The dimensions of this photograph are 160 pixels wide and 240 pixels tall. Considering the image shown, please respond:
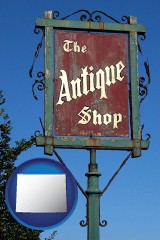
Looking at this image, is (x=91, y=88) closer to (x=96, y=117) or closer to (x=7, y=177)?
(x=96, y=117)

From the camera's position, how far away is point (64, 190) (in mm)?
3967

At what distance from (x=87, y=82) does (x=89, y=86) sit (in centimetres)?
5

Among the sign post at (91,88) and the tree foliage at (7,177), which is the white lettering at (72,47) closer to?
the sign post at (91,88)

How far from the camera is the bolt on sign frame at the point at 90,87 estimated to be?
5500mm

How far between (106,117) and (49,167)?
→ 5.79ft

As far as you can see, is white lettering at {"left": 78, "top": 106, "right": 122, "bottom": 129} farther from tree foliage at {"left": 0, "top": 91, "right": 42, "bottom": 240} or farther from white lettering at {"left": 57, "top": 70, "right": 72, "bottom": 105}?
tree foliage at {"left": 0, "top": 91, "right": 42, "bottom": 240}

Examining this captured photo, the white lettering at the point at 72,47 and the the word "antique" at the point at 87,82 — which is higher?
the white lettering at the point at 72,47

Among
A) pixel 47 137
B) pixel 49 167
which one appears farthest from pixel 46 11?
pixel 49 167

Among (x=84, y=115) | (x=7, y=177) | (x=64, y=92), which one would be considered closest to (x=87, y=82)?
(x=64, y=92)

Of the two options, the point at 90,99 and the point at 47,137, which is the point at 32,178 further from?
the point at 90,99

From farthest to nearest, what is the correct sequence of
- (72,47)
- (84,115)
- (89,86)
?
(72,47)
(89,86)
(84,115)

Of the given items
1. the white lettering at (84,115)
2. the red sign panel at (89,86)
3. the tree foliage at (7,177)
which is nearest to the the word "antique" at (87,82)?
the red sign panel at (89,86)

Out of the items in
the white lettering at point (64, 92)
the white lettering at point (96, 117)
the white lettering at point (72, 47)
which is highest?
the white lettering at point (72, 47)

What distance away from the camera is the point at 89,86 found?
5.68m
